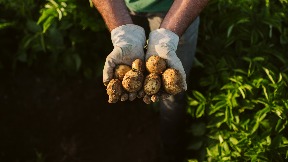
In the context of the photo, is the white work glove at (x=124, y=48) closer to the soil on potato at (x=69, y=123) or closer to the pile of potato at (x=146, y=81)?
the pile of potato at (x=146, y=81)

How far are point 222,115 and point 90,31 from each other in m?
1.21

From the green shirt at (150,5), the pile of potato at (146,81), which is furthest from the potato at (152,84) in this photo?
the green shirt at (150,5)

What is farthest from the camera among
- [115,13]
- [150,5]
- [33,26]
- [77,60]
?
[77,60]

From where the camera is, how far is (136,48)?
1885mm

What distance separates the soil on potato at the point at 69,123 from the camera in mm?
2951

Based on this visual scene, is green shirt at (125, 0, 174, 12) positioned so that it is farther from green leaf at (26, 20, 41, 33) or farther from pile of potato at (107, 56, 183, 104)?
green leaf at (26, 20, 41, 33)

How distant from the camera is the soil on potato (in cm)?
295

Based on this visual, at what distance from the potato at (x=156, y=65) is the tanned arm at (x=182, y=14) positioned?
0.73ft

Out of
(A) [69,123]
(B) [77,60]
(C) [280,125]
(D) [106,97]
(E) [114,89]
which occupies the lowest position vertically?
(A) [69,123]

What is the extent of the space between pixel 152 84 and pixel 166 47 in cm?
20

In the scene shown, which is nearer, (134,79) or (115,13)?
(134,79)

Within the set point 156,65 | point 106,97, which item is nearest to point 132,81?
point 156,65

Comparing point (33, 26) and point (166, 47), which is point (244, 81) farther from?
point (33, 26)

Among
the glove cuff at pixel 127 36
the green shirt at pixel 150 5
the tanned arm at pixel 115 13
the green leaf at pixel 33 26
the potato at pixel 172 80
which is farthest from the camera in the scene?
the green leaf at pixel 33 26
